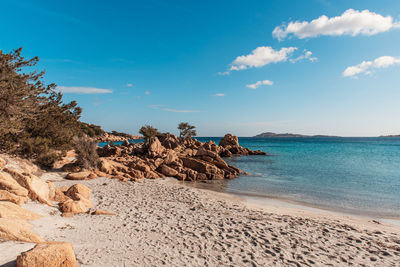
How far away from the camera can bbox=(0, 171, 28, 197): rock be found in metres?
7.36

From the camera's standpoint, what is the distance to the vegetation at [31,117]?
12.1 metres

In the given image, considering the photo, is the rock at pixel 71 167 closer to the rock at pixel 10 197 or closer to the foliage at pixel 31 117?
the foliage at pixel 31 117

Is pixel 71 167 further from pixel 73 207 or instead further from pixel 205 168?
pixel 205 168

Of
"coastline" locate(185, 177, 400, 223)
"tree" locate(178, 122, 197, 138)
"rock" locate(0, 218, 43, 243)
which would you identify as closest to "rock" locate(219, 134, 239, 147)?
"tree" locate(178, 122, 197, 138)

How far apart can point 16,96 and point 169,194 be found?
10101mm

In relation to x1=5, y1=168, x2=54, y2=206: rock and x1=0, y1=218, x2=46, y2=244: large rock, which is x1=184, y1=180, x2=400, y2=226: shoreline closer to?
x1=5, y1=168, x2=54, y2=206: rock

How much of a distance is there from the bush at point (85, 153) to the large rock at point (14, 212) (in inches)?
457

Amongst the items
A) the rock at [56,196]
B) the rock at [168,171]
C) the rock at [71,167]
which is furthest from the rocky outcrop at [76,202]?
the rock at [168,171]

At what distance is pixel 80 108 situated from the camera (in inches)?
815

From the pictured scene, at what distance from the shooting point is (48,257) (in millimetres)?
4148

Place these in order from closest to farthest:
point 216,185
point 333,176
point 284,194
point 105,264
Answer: point 105,264 → point 284,194 → point 216,185 → point 333,176

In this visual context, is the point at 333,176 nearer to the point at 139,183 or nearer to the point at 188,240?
the point at 139,183

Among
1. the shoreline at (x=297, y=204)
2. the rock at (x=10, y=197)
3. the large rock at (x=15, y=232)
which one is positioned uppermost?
the rock at (x=10, y=197)

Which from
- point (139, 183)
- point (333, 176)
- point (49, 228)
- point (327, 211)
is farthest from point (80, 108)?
point (333, 176)
